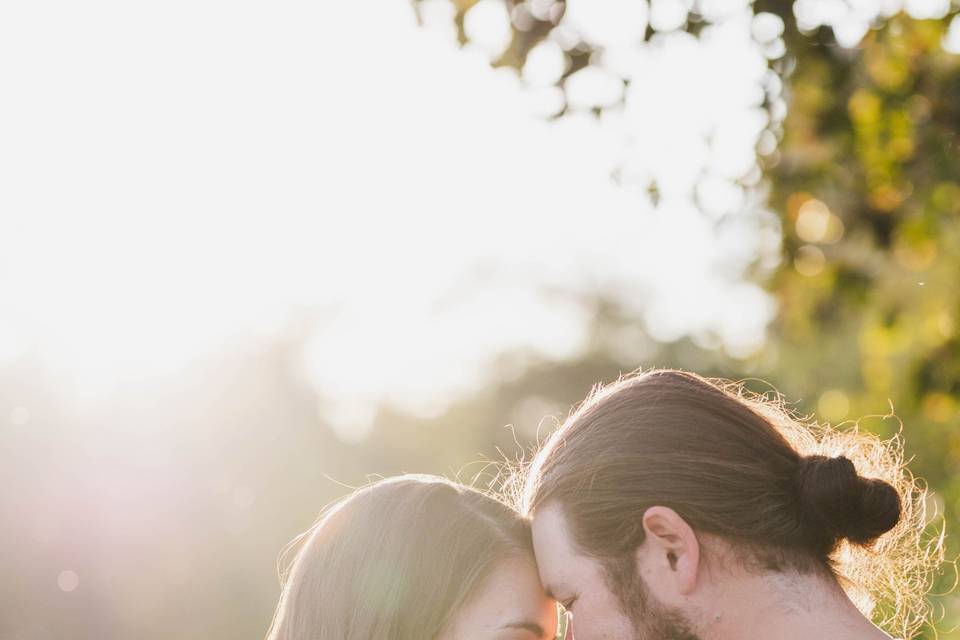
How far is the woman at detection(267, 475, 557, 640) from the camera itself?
397cm

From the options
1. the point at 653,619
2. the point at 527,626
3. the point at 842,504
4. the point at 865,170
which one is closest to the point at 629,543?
the point at 653,619

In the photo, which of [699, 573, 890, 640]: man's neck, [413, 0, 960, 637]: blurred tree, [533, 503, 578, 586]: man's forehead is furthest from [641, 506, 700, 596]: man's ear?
[413, 0, 960, 637]: blurred tree

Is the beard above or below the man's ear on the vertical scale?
below

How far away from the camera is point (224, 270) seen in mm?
34156

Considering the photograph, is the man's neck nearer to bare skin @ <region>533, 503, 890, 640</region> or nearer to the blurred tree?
bare skin @ <region>533, 503, 890, 640</region>

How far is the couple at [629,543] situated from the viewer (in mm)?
3900

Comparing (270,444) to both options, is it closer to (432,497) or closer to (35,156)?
(35,156)

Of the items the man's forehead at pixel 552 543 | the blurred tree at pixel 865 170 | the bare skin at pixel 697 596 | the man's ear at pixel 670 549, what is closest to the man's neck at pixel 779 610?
the bare skin at pixel 697 596

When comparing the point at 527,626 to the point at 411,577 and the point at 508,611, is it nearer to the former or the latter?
the point at 508,611

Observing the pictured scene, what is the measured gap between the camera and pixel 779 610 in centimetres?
385

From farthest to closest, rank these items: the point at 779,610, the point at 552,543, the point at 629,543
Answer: the point at 552,543
the point at 629,543
the point at 779,610

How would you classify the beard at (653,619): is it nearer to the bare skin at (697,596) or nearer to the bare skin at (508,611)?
the bare skin at (697,596)

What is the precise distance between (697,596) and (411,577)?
0.86m

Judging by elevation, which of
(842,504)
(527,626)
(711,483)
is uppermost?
(711,483)
